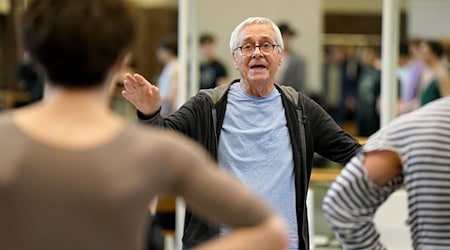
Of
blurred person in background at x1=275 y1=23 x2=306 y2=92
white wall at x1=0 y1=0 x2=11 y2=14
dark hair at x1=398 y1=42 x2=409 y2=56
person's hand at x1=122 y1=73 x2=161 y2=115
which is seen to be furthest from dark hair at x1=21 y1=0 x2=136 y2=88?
white wall at x1=0 y1=0 x2=11 y2=14

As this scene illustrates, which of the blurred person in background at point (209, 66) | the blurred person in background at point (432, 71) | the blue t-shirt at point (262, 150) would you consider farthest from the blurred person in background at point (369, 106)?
the blue t-shirt at point (262, 150)

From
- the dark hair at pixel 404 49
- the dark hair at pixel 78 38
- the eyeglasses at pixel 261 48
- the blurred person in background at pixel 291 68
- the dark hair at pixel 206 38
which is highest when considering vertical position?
the dark hair at pixel 78 38

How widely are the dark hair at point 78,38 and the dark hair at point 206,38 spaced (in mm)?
6949

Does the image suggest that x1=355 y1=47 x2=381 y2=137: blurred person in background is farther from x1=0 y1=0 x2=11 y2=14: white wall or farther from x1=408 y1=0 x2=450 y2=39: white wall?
x1=0 y1=0 x2=11 y2=14: white wall

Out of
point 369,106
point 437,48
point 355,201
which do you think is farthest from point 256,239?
point 369,106

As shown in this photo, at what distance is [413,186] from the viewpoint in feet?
9.21

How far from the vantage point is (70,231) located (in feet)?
6.97

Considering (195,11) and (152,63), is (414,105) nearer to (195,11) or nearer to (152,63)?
(195,11)

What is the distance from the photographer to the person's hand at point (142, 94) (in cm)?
400

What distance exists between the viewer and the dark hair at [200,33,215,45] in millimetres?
9227

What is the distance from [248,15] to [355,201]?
5.98m

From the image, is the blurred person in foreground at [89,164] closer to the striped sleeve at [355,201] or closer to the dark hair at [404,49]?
the striped sleeve at [355,201]

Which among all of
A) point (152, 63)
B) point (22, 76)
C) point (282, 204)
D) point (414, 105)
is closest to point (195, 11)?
point (414, 105)

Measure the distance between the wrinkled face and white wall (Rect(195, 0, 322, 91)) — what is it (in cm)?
399
